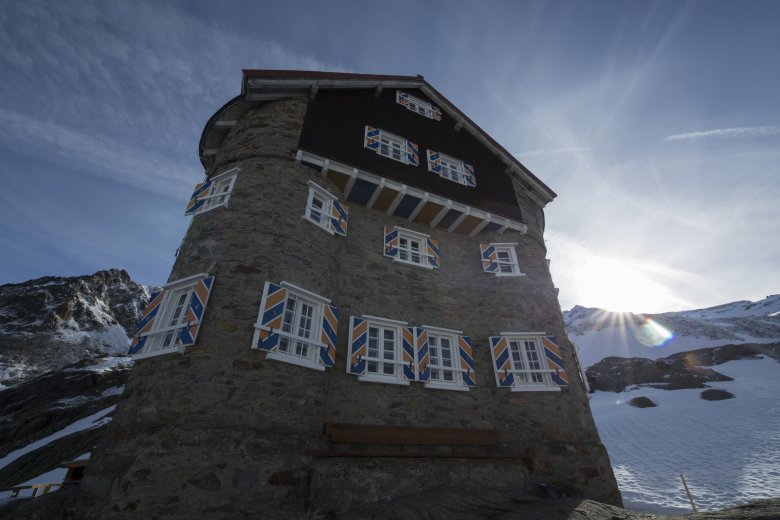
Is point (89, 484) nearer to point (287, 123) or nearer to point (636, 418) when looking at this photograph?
point (287, 123)

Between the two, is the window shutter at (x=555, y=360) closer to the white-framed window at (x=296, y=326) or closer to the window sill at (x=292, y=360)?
the white-framed window at (x=296, y=326)

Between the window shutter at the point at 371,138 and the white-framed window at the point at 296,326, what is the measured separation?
268 inches

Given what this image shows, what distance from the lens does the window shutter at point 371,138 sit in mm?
13328

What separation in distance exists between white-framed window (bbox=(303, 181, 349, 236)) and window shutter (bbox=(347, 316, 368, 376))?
9.67 feet

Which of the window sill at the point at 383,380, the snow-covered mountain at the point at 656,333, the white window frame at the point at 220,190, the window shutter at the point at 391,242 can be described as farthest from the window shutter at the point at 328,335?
the snow-covered mountain at the point at 656,333

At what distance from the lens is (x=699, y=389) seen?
122 feet

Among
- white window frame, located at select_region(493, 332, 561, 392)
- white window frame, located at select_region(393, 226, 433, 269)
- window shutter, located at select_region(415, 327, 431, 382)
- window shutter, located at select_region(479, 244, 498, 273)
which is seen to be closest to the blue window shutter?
white window frame, located at select_region(393, 226, 433, 269)

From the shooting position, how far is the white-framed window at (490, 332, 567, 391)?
36.5 feet

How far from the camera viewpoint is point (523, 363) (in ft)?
38.2

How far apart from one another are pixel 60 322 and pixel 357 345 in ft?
326

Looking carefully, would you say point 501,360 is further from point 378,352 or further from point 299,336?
point 299,336

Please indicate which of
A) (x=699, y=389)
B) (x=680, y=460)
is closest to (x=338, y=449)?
(x=680, y=460)

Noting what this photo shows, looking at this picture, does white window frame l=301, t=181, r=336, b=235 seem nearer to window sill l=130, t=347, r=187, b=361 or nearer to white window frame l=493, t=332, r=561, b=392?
window sill l=130, t=347, r=187, b=361

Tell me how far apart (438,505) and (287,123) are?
11.8 meters
